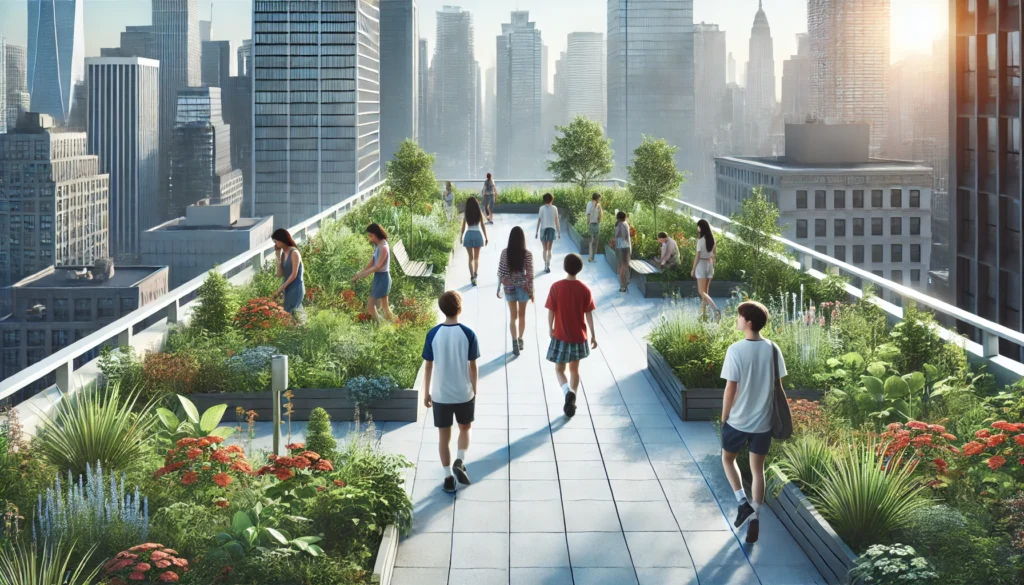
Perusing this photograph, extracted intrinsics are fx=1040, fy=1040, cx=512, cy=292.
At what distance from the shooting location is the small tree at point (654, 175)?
24.4 meters

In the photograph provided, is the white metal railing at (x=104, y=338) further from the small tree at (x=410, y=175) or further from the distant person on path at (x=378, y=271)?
the small tree at (x=410, y=175)

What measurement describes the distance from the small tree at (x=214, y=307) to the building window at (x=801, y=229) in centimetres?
12090

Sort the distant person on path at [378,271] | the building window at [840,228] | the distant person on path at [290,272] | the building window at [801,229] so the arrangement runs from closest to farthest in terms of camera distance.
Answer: the distant person on path at [290,272], the distant person on path at [378,271], the building window at [801,229], the building window at [840,228]

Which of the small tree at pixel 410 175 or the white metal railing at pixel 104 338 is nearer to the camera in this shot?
the white metal railing at pixel 104 338

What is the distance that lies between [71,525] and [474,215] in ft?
41.9

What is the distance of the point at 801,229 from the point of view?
5089 inches

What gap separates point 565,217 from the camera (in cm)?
3175

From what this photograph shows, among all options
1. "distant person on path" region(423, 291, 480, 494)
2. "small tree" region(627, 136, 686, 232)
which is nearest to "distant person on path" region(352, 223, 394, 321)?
"distant person on path" region(423, 291, 480, 494)

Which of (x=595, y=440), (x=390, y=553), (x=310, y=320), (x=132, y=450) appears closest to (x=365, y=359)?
(x=310, y=320)

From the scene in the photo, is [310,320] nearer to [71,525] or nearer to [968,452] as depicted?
[71,525]

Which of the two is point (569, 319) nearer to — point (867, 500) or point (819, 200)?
point (867, 500)

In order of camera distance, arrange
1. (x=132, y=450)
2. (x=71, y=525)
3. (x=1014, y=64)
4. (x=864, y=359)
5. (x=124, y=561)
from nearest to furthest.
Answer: (x=124, y=561) → (x=71, y=525) → (x=132, y=450) → (x=864, y=359) → (x=1014, y=64)

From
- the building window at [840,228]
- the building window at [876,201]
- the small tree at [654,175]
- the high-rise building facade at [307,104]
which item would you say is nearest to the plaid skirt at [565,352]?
the small tree at [654,175]

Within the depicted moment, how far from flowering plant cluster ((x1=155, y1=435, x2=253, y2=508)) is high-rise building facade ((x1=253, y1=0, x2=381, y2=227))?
164m
